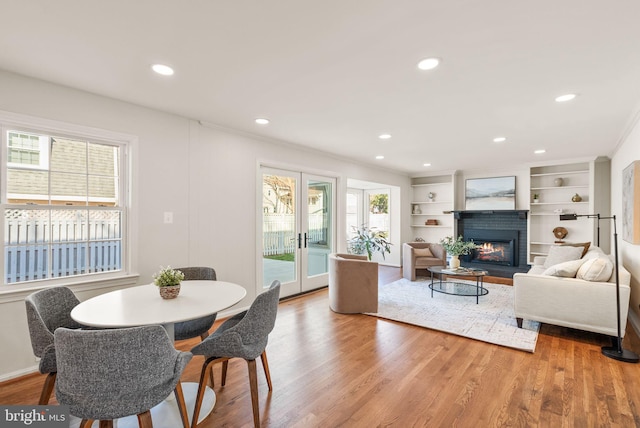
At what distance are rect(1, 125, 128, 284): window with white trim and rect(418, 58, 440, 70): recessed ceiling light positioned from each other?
2.83 m

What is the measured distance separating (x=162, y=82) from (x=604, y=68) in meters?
3.43

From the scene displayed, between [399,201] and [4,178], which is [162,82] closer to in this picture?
[4,178]

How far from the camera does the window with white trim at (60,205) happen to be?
8.23ft

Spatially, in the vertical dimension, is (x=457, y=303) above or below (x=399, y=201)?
below

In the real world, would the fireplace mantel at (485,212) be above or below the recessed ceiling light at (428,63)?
below

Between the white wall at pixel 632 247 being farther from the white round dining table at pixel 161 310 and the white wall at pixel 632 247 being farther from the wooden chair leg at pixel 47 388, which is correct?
the wooden chair leg at pixel 47 388

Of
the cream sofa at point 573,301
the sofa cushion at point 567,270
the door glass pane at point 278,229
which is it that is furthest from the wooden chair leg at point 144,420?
the sofa cushion at point 567,270

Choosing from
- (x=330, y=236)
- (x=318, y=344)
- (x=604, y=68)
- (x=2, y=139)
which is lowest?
(x=318, y=344)

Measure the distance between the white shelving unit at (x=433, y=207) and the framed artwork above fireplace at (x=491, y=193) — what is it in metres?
0.41

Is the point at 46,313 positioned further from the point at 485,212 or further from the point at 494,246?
the point at 494,246

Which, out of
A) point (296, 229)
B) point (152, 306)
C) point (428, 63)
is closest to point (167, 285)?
point (152, 306)

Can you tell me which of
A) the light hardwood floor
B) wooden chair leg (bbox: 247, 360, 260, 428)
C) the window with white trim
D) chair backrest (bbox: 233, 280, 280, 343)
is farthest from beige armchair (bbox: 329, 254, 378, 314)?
the window with white trim

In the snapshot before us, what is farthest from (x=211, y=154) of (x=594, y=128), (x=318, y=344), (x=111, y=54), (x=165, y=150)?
(x=594, y=128)

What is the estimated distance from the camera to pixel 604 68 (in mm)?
2287
